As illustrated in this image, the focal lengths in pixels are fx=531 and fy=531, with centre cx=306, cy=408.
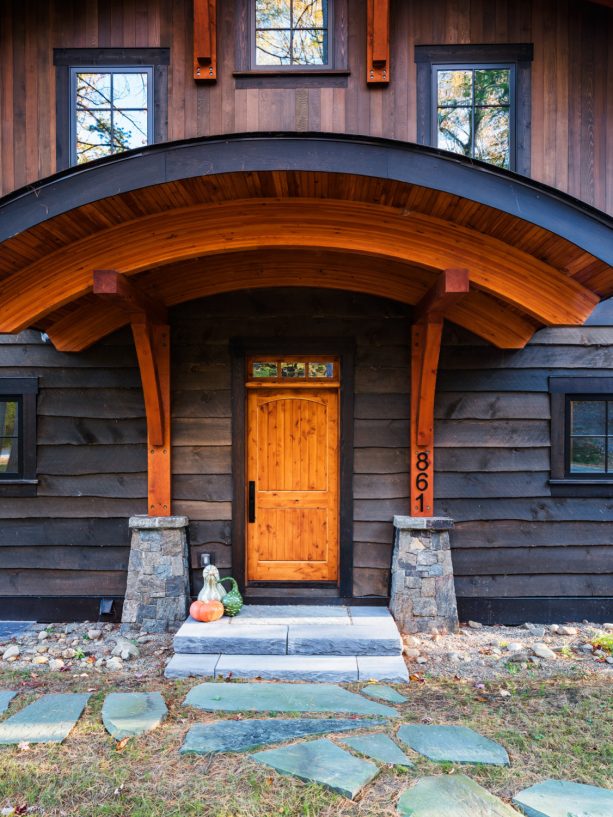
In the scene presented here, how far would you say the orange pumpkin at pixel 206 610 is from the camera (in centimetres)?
386

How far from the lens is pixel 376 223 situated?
3.25 metres

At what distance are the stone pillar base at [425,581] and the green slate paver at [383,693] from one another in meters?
0.89

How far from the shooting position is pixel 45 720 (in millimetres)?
2791

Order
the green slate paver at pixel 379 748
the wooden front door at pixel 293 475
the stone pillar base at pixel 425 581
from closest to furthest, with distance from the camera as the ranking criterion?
the green slate paver at pixel 379 748, the stone pillar base at pixel 425 581, the wooden front door at pixel 293 475

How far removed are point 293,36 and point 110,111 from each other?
1604 mm

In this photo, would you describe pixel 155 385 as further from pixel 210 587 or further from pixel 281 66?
pixel 281 66

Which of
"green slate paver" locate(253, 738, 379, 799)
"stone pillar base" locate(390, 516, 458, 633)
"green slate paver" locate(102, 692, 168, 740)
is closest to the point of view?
"green slate paver" locate(253, 738, 379, 799)

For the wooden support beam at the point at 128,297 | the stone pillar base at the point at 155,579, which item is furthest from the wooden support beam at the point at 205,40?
the stone pillar base at the point at 155,579

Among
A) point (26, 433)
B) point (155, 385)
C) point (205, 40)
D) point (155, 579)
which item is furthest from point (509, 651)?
point (205, 40)

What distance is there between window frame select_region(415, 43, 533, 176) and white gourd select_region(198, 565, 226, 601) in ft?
12.3

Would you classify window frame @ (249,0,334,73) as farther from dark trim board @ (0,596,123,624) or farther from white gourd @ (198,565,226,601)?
dark trim board @ (0,596,123,624)

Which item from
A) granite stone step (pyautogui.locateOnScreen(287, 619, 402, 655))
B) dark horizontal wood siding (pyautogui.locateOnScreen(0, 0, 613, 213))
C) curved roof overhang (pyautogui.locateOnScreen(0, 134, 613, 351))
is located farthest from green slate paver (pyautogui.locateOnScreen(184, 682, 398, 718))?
dark horizontal wood siding (pyautogui.locateOnScreen(0, 0, 613, 213))

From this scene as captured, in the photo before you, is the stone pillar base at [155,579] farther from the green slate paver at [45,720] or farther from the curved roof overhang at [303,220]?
the curved roof overhang at [303,220]

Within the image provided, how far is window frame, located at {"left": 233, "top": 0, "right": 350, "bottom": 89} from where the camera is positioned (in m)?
4.21
